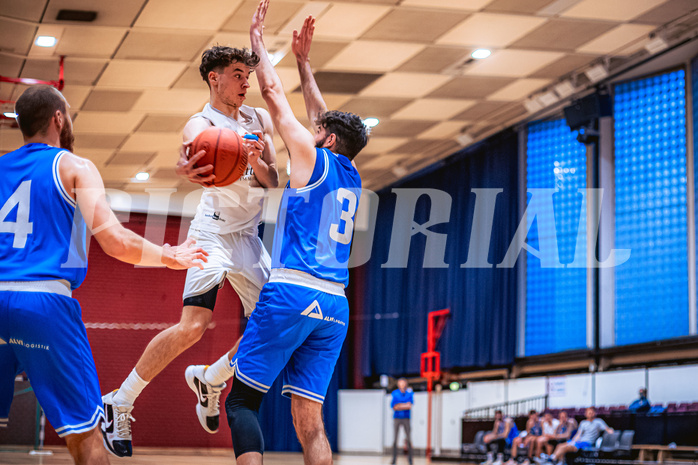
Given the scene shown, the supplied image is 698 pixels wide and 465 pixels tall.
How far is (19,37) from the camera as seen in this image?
7.89 m

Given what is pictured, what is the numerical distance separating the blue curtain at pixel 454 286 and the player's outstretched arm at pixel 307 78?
8132 mm

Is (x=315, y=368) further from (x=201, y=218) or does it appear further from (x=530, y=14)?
(x=530, y=14)

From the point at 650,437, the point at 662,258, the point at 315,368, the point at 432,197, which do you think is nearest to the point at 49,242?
the point at 315,368

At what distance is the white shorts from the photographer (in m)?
3.61

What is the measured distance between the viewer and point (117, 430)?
11.8ft

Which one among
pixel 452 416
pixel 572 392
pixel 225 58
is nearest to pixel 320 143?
pixel 225 58

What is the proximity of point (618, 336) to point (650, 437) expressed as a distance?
1651mm

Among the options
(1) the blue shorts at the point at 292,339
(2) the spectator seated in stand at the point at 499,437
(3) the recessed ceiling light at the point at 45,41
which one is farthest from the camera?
(2) the spectator seated in stand at the point at 499,437

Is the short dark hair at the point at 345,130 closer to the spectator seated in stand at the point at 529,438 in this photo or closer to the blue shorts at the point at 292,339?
the blue shorts at the point at 292,339

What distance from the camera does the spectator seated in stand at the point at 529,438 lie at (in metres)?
9.84

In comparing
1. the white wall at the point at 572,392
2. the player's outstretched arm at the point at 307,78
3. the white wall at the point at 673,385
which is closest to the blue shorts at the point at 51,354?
the player's outstretched arm at the point at 307,78

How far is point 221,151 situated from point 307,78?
2.30 ft

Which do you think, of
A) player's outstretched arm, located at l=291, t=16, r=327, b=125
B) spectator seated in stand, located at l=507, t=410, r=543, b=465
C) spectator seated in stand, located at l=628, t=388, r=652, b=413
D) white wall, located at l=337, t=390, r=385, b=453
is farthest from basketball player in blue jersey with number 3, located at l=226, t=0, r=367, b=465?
white wall, located at l=337, t=390, r=385, b=453

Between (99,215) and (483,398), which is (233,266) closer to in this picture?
(99,215)
